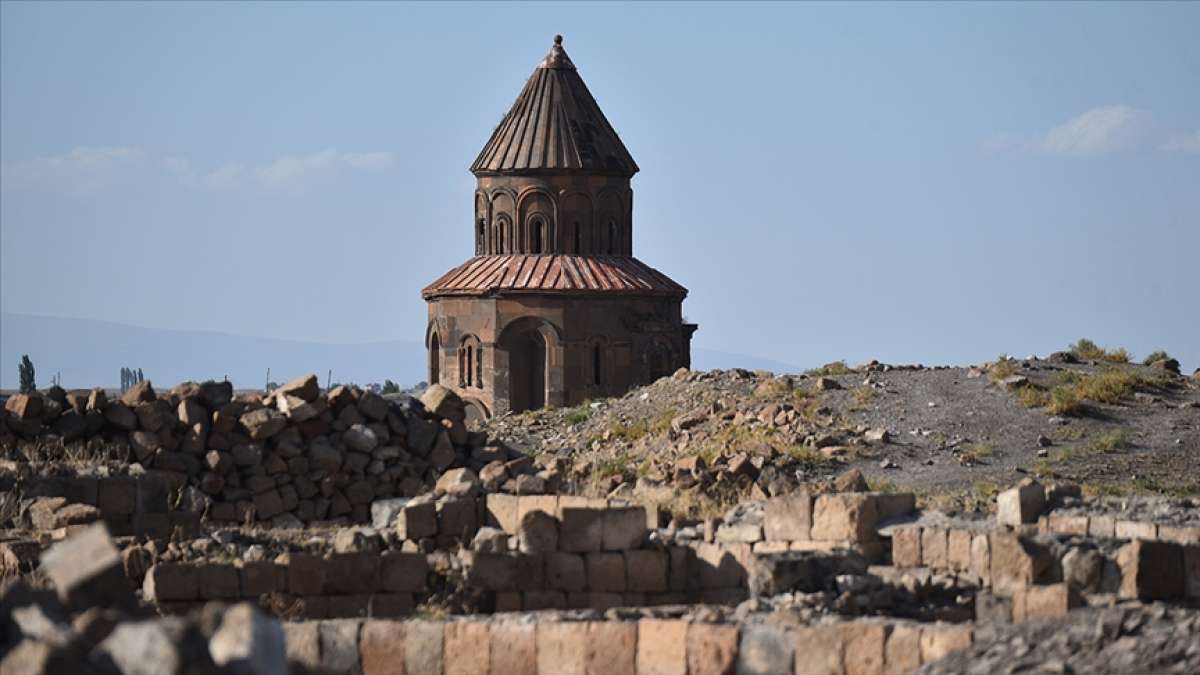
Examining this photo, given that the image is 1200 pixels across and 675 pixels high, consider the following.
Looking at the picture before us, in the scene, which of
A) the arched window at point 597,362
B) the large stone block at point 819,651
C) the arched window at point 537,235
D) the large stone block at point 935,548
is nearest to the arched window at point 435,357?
the arched window at point 537,235

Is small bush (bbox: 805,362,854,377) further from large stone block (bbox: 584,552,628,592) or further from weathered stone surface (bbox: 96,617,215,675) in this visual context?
weathered stone surface (bbox: 96,617,215,675)

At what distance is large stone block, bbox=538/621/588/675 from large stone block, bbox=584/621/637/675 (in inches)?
1.7

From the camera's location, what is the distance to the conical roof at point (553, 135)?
50969mm

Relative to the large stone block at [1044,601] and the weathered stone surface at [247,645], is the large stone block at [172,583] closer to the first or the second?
the large stone block at [1044,601]

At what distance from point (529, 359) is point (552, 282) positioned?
1.67m

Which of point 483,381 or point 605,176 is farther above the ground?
point 605,176

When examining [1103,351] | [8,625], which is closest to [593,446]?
[1103,351]

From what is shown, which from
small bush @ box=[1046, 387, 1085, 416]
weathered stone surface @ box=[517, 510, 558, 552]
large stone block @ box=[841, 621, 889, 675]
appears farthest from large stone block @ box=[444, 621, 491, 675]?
small bush @ box=[1046, 387, 1085, 416]

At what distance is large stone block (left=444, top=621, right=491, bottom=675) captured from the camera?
1603cm

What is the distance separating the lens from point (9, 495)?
2239 centimetres

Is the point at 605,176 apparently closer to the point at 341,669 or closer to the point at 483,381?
the point at 483,381

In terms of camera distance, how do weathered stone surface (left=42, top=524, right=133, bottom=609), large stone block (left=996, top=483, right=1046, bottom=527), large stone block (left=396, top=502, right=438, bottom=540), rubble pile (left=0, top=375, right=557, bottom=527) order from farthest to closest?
rubble pile (left=0, top=375, right=557, bottom=527) → large stone block (left=396, top=502, right=438, bottom=540) → large stone block (left=996, top=483, right=1046, bottom=527) → weathered stone surface (left=42, top=524, right=133, bottom=609)

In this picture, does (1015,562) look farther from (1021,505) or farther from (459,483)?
(459,483)

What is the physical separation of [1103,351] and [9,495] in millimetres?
19332
